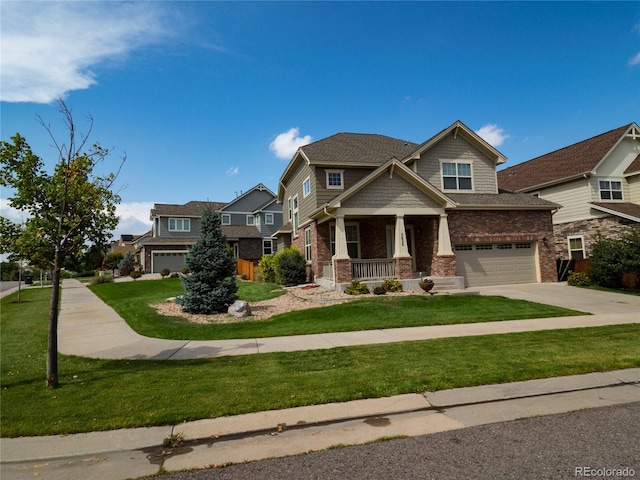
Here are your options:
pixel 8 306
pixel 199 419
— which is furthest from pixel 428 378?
pixel 8 306

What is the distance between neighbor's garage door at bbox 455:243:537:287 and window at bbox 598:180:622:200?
24.2 ft

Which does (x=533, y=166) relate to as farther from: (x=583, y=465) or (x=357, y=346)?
(x=583, y=465)

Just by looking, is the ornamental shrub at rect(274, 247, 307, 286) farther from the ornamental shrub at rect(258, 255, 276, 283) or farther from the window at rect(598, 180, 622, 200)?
the window at rect(598, 180, 622, 200)

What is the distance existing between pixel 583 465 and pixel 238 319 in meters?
10.2

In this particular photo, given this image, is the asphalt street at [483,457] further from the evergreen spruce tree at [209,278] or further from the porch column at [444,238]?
the porch column at [444,238]

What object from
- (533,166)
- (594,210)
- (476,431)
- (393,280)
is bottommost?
(476,431)

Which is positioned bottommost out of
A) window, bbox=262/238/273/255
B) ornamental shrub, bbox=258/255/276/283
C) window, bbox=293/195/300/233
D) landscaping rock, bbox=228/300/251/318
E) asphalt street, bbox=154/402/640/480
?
asphalt street, bbox=154/402/640/480

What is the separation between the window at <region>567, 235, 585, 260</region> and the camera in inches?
905

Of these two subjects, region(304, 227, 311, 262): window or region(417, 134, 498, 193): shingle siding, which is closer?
region(417, 134, 498, 193): shingle siding

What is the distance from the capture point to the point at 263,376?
6164 mm

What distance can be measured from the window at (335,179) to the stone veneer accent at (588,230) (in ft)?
47.5

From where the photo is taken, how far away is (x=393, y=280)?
16.8 metres

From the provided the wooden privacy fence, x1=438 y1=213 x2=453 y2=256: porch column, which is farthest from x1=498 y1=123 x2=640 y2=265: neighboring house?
the wooden privacy fence

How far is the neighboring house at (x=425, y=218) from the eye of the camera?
57.3ft
